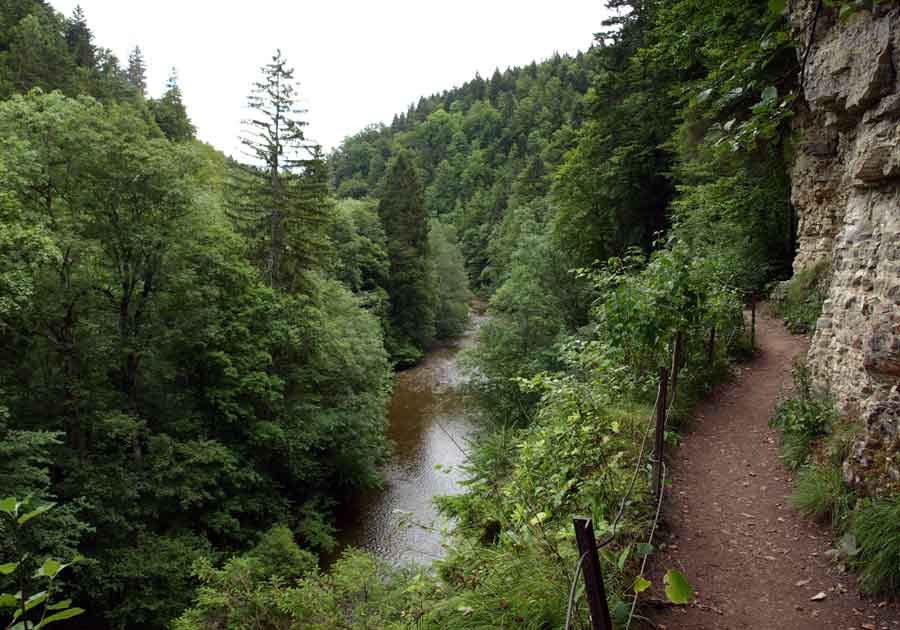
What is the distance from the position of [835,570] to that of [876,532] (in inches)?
21.1

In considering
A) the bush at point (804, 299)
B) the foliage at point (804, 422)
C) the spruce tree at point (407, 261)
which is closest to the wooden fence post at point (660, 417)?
the foliage at point (804, 422)

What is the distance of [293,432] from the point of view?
1614 cm

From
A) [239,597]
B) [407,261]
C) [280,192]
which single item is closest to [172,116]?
[407,261]

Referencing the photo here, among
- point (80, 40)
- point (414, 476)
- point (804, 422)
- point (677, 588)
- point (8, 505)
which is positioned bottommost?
point (414, 476)

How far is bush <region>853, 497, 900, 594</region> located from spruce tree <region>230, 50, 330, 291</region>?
1649 centimetres

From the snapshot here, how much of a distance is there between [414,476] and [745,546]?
589 inches

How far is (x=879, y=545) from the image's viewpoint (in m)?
3.93

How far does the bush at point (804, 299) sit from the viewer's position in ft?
35.8

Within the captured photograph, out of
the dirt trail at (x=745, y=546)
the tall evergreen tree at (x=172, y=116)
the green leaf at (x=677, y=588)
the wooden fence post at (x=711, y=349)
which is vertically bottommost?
the dirt trail at (x=745, y=546)

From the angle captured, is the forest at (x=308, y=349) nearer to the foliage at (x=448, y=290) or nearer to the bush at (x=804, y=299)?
the bush at (x=804, y=299)

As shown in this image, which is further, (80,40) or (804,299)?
(80,40)

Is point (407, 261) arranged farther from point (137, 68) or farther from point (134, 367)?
point (137, 68)

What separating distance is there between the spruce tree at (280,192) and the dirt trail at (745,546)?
14.4 m

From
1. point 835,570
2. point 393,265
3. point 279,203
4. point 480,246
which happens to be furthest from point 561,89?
point 835,570
